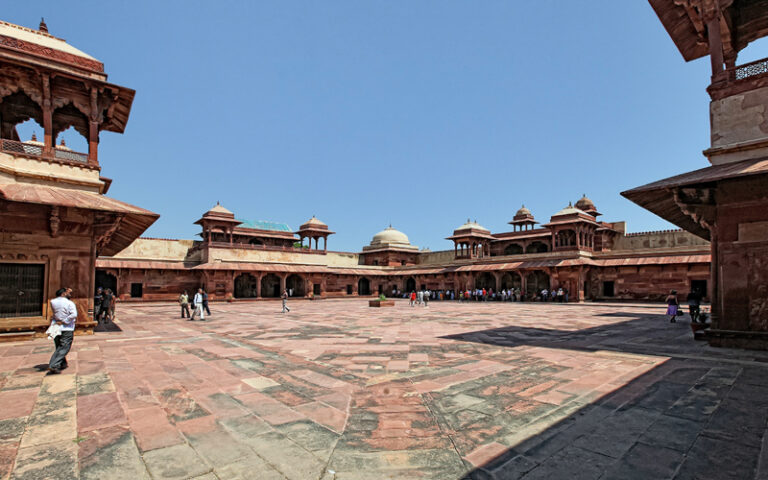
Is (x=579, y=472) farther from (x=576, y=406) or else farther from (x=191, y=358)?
(x=191, y=358)

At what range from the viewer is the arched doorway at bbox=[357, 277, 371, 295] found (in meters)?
38.6

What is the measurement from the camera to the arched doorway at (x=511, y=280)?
1309 inches

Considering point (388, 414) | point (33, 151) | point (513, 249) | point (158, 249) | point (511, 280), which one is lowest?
point (388, 414)

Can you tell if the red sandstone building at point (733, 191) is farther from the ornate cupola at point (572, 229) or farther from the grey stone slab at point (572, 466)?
the ornate cupola at point (572, 229)

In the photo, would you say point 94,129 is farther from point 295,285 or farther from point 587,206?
point 587,206

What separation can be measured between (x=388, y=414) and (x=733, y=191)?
768 centimetres

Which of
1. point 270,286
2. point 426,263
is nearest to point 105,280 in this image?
point 270,286

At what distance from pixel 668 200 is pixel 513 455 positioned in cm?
832

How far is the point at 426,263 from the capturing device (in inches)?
1588

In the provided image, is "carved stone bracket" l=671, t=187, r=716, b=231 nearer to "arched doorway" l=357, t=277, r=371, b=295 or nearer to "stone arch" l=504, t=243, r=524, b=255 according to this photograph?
"stone arch" l=504, t=243, r=524, b=255

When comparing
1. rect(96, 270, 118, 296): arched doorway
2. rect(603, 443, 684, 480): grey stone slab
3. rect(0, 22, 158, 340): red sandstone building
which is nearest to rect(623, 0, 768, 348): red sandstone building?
rect(603, 443, 684, 480): grey stone slab

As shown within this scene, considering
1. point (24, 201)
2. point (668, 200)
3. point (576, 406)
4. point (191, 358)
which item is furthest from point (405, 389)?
point (24, 201)

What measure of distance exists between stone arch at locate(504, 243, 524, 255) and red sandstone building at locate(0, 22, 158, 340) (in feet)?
105

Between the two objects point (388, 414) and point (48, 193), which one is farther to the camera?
point (48, 193)
